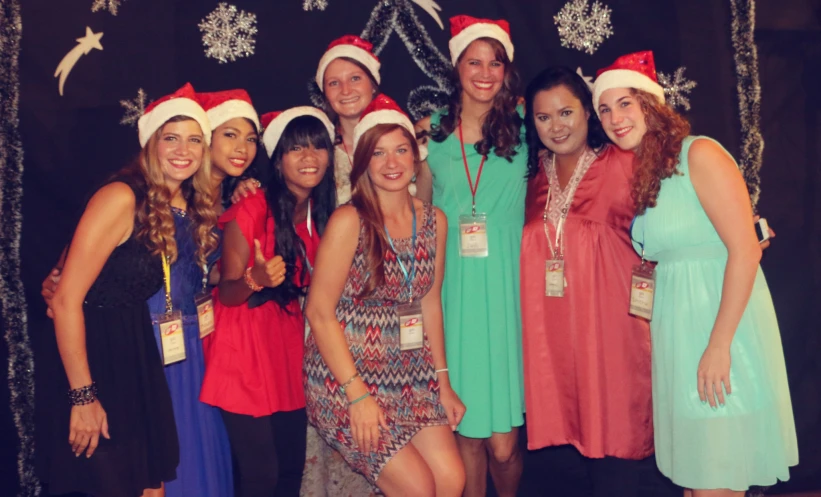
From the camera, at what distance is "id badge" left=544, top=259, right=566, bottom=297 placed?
2924 millimetres

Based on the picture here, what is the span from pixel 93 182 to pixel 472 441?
2.28 m

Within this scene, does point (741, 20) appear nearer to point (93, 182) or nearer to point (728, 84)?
point (728, 84)

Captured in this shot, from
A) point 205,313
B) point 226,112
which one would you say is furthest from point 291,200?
point 205,313

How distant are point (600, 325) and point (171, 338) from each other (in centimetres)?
164

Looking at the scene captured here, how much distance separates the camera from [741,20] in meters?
3.80

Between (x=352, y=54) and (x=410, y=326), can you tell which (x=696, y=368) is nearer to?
(x=410, y=326)

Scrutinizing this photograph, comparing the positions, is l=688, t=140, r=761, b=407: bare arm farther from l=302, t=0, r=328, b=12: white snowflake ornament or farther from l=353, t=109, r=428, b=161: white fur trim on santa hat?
l=302, t=0, r=328, b=12: white snowflake ornament

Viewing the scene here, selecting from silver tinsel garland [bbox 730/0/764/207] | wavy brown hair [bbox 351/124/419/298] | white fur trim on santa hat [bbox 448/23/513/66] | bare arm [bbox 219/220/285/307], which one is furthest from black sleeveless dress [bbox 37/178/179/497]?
silver tinsel garland [bbox 730/0/764/207]

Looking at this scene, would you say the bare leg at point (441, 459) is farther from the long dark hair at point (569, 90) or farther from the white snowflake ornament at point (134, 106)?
the white snowflake ornament at point (134, 106)

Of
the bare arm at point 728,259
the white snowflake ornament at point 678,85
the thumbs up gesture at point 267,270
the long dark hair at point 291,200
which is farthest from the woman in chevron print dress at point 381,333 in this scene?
the white snowflake ornament at point 678,85

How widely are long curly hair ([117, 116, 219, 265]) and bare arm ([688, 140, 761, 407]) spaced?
178 centimetres

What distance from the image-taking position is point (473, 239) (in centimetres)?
299

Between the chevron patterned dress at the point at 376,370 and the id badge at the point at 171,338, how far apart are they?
47 centimetres

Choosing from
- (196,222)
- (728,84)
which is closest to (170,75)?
(196,222)
